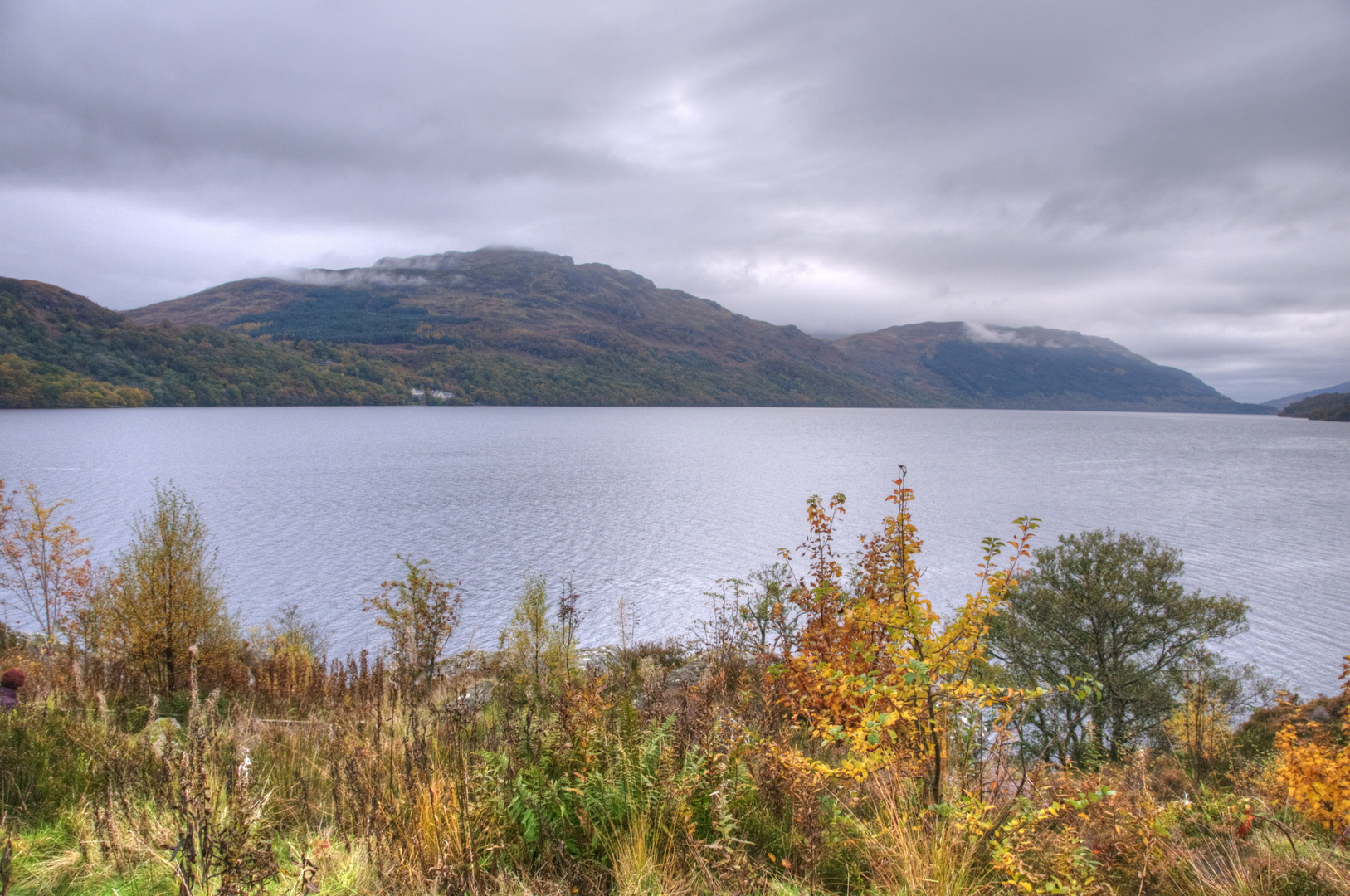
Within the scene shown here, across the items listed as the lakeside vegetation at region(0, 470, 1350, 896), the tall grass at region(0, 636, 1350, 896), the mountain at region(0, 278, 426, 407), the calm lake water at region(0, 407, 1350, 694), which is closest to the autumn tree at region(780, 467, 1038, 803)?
the lakeside vegetation at region(0, 470, 1350, 896)

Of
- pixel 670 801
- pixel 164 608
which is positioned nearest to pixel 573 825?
pixel 670 801

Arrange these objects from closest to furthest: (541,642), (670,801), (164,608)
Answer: (670,801) → (164,608) → (541,642)

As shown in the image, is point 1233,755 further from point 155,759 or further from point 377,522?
point 377,522

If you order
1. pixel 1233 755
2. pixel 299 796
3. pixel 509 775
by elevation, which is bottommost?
pixel 1233 755

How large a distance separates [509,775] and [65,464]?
289 ft

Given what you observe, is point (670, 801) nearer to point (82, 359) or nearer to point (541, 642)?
point (541, 642)

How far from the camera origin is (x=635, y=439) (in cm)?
13350

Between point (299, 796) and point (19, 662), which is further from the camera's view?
point (19, 662)

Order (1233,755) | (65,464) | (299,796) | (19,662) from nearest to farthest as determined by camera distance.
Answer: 1. (299,796)
2. (19,662)
3. (1233,755)
4. (65,464)

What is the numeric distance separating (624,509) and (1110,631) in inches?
1507

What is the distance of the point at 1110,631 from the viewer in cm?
2767

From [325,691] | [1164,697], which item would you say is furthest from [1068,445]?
[325,691]

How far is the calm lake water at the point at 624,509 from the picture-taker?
1394 inches

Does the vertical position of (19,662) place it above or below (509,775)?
below
